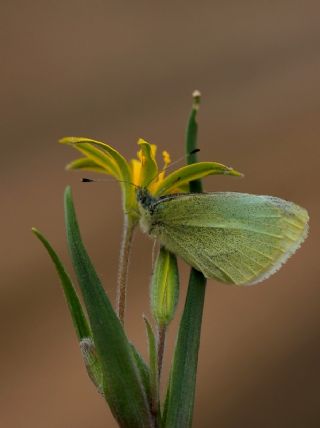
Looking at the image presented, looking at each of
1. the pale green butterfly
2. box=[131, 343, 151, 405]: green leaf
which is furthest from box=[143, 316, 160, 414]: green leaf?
the pale green butterfly

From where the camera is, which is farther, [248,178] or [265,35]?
[265,35]

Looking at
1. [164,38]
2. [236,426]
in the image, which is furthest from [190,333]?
[164,38]

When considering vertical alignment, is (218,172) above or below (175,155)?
below

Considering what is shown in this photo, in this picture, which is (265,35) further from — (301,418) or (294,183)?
(301,418)

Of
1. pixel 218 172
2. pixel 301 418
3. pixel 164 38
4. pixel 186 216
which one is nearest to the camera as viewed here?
pixel 218 172

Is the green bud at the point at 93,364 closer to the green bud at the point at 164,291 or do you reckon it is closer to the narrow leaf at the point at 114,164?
the green bud at the point at 164,291

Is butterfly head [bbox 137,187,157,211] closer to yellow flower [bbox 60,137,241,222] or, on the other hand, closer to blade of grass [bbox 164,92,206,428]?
yellow flower [bbox 60,137,241,222]
